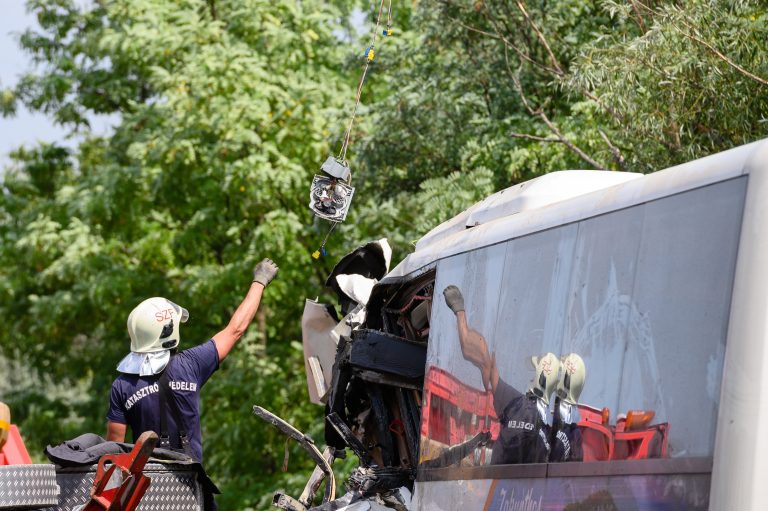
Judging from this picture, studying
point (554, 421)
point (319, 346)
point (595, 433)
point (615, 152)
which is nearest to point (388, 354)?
point (319, 346)

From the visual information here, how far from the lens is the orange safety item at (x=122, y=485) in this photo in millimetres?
5820

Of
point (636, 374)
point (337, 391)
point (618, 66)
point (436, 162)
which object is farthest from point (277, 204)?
point (636, 374)

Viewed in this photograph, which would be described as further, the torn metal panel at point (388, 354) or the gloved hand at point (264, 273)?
the gloved hand at point (264, 273)

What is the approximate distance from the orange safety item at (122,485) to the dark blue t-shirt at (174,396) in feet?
3.21

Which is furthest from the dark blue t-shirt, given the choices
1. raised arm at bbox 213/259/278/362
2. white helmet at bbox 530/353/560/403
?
white helmet at bbox 530/353/560/403

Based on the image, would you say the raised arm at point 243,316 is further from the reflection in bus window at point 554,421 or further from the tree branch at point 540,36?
the tree branch at point 540,36

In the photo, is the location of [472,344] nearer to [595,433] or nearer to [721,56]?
[595,433]

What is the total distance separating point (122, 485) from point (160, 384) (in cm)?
119

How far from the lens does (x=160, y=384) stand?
701cm

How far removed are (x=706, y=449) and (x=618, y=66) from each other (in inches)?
294

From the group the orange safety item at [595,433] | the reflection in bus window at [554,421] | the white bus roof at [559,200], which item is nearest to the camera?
the white bus roof at [559,200]

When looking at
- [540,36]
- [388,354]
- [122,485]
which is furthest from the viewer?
[540,36]

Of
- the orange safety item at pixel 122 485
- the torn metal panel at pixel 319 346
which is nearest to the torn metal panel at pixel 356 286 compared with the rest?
the torn metal panel at pixel 319 346

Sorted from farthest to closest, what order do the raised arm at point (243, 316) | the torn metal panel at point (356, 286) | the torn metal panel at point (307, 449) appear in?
the torn metal panel at point (356, 286)
the torn metal panel at point (307, 449)
the raised arm at point (243, 316)
